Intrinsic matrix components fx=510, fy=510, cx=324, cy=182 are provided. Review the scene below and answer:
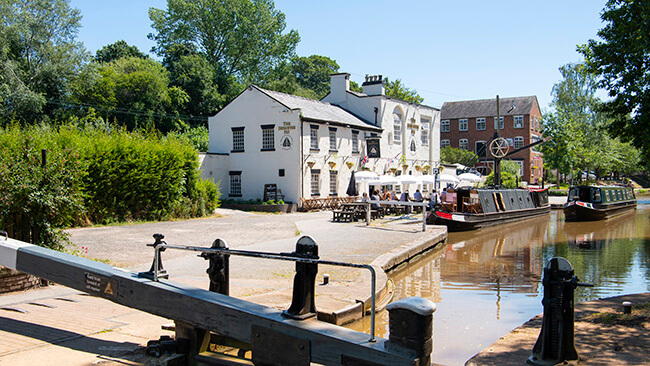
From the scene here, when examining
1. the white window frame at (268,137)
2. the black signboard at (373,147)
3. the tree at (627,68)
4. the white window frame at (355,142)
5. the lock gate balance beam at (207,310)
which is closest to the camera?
the lock gate balance beam at (207,310)

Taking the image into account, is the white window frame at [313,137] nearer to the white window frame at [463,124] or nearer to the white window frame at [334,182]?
the white window frame at [334,182]

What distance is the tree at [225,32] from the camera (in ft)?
179

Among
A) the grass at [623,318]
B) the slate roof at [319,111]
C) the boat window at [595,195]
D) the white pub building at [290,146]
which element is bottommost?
the grass at [623,318]

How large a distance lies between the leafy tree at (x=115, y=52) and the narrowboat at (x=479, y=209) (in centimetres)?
4139

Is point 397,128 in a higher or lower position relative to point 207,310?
higher

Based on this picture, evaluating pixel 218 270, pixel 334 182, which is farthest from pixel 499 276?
pixel 334 182

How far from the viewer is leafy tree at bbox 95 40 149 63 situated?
178ft

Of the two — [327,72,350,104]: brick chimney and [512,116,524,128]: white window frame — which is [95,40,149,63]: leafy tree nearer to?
[327,72,350,104]: brick chimney

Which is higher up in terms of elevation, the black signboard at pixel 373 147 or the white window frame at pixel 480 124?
the white window frame at pixel 480 124

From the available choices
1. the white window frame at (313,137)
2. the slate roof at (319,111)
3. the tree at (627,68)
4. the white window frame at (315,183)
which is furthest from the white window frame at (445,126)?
the tree at (627,68)

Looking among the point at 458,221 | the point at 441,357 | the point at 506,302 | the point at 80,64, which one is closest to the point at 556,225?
the point at 458,221

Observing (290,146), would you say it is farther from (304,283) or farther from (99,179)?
(304,283)

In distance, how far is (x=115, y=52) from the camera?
54.5 m

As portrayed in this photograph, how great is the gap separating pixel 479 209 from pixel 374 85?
1560 centimetres
